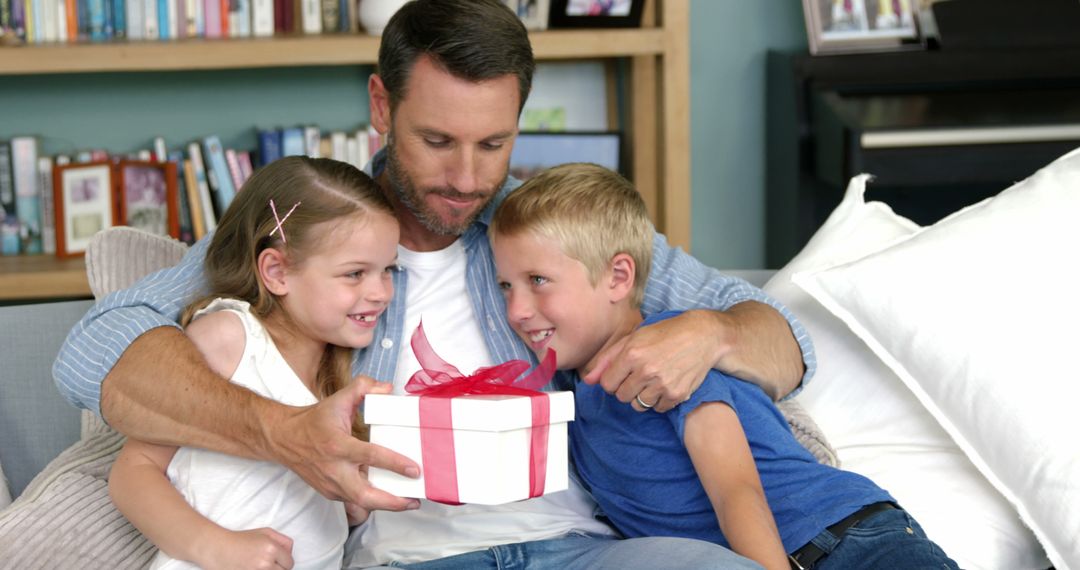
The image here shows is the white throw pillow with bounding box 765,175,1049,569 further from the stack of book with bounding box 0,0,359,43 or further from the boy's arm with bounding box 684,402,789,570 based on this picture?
the stack of book with bounding box 0,0,359,43

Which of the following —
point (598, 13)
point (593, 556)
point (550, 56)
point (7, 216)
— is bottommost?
point (593, 556)

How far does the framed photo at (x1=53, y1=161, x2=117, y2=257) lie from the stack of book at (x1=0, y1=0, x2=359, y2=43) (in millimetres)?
335

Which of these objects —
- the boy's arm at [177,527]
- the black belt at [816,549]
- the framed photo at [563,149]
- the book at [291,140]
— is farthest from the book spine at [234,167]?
the black belt at [816,549]

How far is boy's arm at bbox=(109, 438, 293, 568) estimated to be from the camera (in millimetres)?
1376

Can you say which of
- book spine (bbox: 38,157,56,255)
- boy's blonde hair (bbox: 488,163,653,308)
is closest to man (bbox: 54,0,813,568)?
boy's blonde hair (bbox: 488,163,653,308)

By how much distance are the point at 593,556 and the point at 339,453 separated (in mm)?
373

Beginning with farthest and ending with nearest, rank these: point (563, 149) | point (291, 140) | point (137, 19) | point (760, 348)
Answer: point (563, 149) → point (291, 140) → point (137, 19) → point (760, 348)

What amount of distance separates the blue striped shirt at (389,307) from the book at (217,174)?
138cm

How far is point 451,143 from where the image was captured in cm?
167

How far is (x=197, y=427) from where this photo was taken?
144cm

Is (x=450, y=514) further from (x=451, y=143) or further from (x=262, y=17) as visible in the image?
(x=262, y=17)

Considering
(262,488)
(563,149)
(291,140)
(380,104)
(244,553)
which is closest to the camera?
(244,553)

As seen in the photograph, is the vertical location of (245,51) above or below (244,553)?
above

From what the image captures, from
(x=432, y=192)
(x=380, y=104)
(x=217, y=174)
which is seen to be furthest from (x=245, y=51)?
(x=432, y=192)
